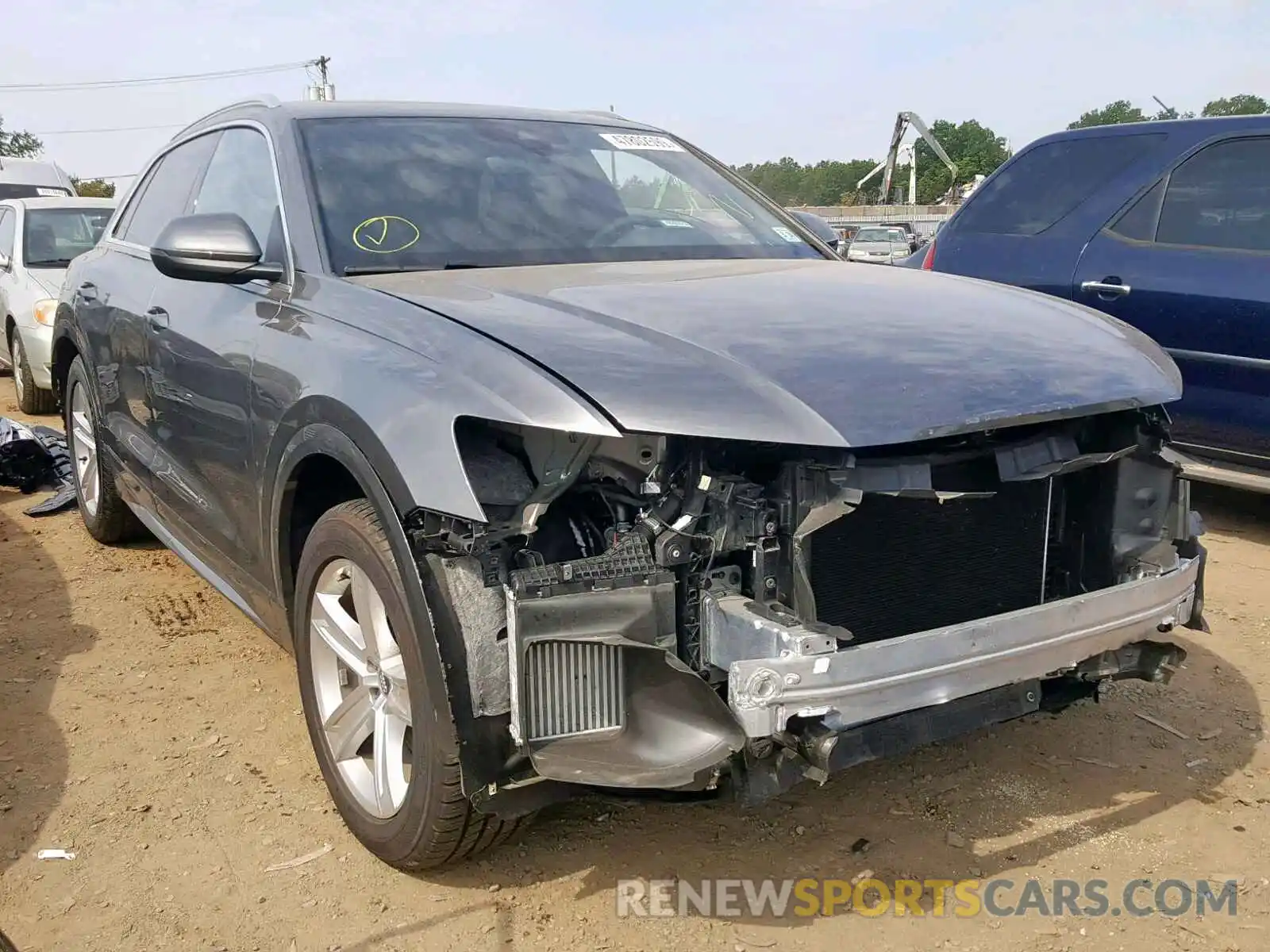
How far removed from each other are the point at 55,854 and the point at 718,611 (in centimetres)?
182

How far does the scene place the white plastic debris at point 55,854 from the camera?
2.75 meters

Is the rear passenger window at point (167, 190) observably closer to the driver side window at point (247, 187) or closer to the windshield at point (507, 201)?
the driver side window at point (247, 187)

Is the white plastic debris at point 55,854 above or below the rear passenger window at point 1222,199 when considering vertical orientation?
below

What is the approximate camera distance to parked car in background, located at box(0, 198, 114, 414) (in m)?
8.16

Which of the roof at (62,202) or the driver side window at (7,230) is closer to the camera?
the driver side window at (7,230)

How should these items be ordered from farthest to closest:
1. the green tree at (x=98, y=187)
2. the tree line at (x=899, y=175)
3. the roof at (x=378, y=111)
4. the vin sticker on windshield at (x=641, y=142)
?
the tree line at (x=899, y=175)
the green tree at (x=98, y=187)
the vin sticker on windshield at (x=641, y=142)
the roof at (x=378, y=111)

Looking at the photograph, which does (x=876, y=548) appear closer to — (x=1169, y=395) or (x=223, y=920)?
(x=1169, y=395)

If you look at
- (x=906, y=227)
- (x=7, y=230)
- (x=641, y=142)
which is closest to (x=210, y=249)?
(x=641, y=142)

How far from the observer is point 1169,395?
2527 mm

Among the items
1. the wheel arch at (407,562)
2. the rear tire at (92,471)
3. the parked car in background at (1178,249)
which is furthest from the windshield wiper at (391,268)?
the parked car in background at (1178,249)

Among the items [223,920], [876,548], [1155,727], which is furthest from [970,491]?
[223,920]

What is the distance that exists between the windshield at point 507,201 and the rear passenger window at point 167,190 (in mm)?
1011

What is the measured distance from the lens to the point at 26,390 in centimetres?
838

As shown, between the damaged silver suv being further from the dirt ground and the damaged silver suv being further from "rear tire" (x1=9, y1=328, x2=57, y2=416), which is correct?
"rear tire" (x1=9, y1=328, x2=57, y2=416)
